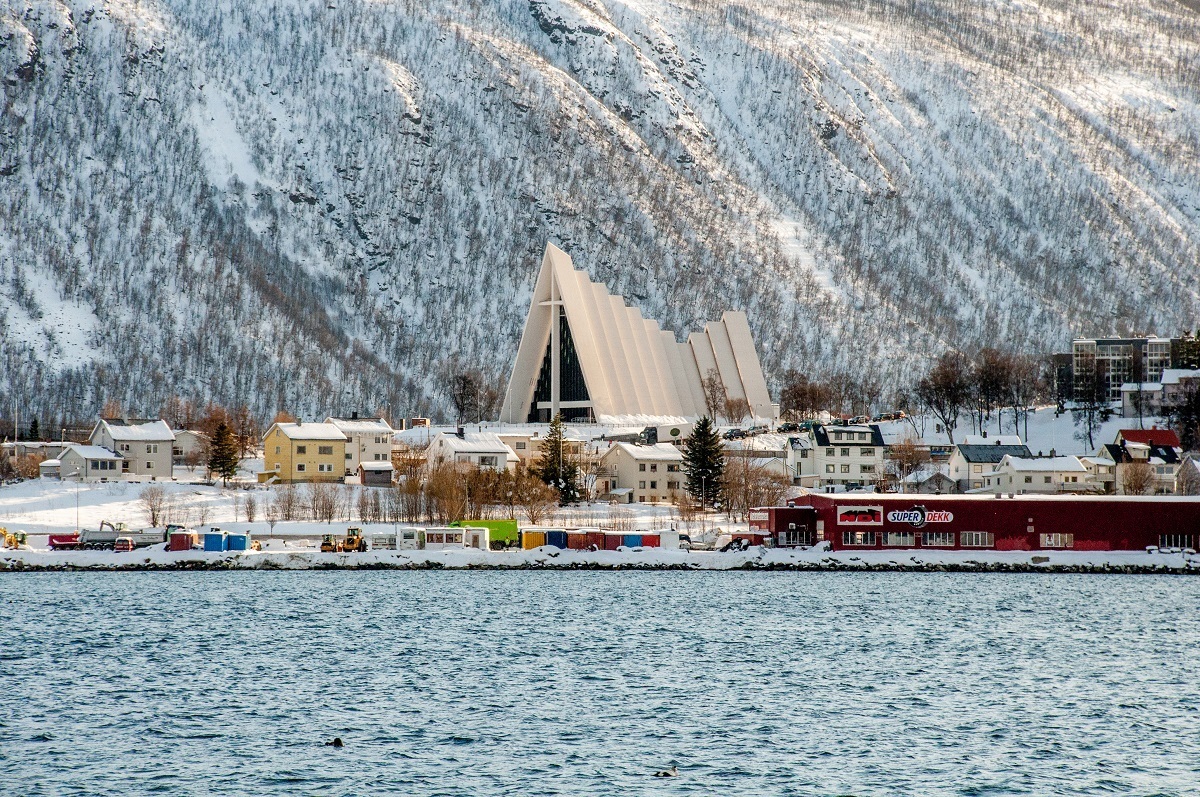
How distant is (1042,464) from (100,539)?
4188 centimetres

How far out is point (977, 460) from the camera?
78812 mm

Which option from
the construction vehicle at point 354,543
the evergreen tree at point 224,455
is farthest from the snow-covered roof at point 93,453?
the construction vehicle at point 354,543

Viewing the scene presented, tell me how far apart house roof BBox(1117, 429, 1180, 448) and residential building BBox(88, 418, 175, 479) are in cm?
4867

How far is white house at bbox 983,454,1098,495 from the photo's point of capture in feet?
246

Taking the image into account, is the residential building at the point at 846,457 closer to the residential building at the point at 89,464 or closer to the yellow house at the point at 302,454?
the yellow house at the point at 302,454

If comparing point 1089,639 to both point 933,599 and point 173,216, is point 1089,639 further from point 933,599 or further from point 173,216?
point 173,216

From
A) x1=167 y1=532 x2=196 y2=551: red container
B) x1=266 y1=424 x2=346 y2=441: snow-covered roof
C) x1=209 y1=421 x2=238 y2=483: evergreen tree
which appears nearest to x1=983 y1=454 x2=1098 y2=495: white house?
x1=266 y1=424 x2=346 y2=441: snow-covered roof

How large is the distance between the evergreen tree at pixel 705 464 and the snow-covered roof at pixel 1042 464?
43.2 ft

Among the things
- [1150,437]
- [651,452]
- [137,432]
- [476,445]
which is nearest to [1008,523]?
[651,452]

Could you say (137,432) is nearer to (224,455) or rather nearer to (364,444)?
(224,455)

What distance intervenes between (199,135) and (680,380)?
103m

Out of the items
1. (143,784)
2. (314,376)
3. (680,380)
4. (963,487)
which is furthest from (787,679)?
(314,376)

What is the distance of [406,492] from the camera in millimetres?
71188

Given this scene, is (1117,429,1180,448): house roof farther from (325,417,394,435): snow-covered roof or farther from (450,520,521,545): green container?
(325,417,394,435): snow-covered roof
